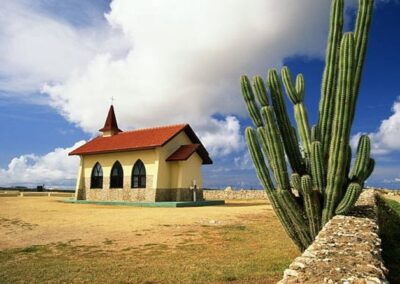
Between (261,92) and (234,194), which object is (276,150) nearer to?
(261,92)

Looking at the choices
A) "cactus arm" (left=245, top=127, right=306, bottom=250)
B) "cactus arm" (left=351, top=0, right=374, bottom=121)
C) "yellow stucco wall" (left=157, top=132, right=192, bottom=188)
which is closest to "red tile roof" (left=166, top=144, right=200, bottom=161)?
"yellow stucco wall" (left=157, top=132, right=192, bottom=188)

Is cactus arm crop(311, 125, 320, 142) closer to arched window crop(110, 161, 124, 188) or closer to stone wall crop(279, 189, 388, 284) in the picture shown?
stone wall crop(279, 189, 388, 284)

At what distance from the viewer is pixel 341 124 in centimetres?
820

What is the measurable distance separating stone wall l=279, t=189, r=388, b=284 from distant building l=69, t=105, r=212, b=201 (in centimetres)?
2272

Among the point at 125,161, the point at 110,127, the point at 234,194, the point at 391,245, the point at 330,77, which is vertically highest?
the point at 110,127

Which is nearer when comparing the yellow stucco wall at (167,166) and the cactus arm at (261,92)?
the cactus arm at (261,92)

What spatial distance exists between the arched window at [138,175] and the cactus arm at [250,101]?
22162 mm

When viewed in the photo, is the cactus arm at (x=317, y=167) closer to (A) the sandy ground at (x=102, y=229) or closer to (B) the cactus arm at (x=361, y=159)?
(B) the cactus arm at (x=361, y=159)

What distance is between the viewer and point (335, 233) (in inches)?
267

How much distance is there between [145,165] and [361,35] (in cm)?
2393

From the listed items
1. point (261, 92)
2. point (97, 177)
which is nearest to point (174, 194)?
point (97, 177)

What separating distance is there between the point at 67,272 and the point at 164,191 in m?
21.4

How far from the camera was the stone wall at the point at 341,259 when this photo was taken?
438 centimetres

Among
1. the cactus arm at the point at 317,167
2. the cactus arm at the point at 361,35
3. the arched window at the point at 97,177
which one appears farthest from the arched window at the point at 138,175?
the cactus arm at the point at 361,35
